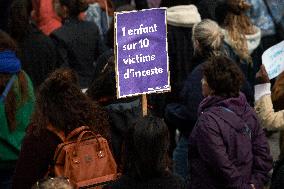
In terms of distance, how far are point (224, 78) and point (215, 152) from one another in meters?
0.53

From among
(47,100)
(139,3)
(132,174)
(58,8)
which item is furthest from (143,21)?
(139,3)

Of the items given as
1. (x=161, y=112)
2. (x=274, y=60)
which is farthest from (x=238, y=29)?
(x=161, y=112)

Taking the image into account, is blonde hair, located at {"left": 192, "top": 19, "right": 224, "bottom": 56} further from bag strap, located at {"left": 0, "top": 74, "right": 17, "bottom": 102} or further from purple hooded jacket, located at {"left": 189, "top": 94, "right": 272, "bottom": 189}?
bag strap, located at {"left": 0, "top": 74, "right": 17, "bottom": 102}

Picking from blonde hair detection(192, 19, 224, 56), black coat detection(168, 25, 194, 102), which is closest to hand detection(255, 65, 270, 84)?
blonde hair detection(192, 19, 224, 56)

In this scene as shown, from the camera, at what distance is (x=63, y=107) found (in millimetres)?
4629

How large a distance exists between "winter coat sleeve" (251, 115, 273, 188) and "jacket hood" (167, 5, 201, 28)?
7.45 feet

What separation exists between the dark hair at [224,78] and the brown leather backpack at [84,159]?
0.96 metres

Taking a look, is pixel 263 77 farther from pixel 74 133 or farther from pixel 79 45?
pixel 79 45

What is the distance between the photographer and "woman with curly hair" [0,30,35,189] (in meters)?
5.30

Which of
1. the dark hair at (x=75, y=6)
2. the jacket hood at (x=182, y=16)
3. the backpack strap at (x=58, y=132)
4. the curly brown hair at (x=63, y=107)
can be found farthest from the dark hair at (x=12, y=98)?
the jacket hood at (x=182, y=16)

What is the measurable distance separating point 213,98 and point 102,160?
3.22 ft

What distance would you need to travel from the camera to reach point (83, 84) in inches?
302

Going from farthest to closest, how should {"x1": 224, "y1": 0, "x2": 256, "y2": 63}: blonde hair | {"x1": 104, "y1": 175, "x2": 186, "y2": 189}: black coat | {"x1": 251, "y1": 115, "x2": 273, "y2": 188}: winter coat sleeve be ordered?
{"x1": 224, "y1": 0, "x2": 256, "y2": 63}: blonde hair, {"x1": 251, "y1": 115, "x2": 273, "y2": 188}: winter coat sleeve, {"x1": 104, "y1": 175, "x2": 186, "y2": 189}: black coat

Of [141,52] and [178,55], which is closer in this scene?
[141,52]
